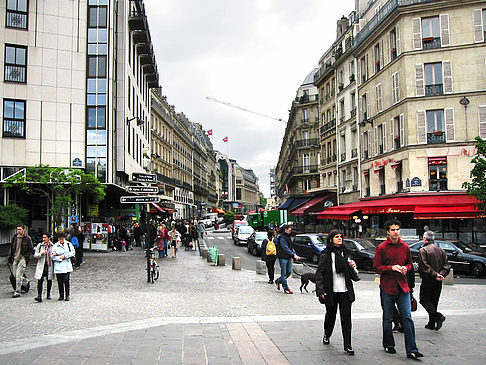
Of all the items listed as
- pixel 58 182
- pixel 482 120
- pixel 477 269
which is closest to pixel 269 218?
pixel 482 120

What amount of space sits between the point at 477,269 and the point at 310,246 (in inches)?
305

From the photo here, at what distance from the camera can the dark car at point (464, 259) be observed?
17.0 metres

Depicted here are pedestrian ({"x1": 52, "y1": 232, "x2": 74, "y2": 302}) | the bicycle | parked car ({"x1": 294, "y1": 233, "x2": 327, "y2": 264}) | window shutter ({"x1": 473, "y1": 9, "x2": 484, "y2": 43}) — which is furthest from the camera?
window shutter ({"x1": 473, "y1": 9, "x2": 484, "y2": 43})

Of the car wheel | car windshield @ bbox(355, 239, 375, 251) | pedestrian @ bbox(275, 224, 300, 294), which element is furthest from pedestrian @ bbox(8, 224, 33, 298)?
the car wheel

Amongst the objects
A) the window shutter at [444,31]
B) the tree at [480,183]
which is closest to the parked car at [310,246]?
the tree at [480,183]

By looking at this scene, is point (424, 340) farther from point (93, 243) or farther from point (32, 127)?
point (32, 127)

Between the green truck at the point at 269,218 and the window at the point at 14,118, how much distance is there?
30123mm

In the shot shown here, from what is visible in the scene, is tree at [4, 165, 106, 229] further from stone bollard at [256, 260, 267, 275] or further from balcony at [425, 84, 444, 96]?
balcony at [425, 84, 444, 96]

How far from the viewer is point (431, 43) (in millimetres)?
27281

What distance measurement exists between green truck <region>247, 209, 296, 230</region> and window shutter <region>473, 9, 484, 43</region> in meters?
27.2

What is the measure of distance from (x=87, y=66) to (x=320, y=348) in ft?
79.2

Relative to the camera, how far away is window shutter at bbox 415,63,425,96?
27.1 meters

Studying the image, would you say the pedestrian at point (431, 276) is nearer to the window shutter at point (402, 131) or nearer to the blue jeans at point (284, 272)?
the blue jeans at point (284, 272)

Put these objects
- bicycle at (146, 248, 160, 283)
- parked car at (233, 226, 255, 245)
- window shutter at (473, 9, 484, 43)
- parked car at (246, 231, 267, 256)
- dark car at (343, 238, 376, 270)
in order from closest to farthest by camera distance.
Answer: bicycle at (146, 248, 160, 283)
dark car at (343, 238, 376, 270)
parked car at (246, 231, 267, 256)
window shutter at (473, 9, 484, 43)
parked car at (233, 226, 255, 245)
